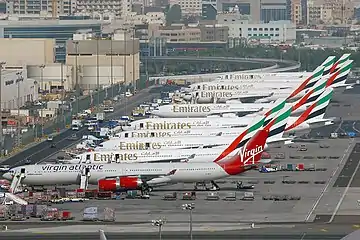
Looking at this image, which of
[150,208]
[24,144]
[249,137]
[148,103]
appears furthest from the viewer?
[148,103]

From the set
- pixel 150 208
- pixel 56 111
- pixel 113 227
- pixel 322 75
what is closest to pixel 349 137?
pixel 322 75

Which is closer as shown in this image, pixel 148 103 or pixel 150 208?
pixel 150 208

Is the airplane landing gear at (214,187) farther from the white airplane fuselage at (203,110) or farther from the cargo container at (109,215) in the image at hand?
the white airplane fuselage at (203,110)

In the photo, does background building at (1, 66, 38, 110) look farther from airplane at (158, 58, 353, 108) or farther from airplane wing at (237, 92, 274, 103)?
airplane wing at (237, 92, 274, 103)

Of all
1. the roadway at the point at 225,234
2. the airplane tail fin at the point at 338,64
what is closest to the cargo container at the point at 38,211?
the roadway at the point at 225,234

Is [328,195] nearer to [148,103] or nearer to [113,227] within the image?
[113,227]
